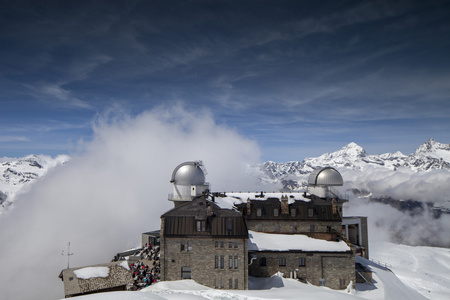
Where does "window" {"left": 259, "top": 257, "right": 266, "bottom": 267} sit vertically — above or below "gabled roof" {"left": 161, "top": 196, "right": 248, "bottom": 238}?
below

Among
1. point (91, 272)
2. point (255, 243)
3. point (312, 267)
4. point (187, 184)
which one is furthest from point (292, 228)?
point (91, 272)

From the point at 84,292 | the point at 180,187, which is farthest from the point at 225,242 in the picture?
the point at 180,187

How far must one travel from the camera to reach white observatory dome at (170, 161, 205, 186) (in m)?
56.0

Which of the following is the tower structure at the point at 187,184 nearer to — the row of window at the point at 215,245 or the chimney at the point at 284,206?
the chimney at the point at 284,206

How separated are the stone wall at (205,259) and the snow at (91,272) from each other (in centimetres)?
685

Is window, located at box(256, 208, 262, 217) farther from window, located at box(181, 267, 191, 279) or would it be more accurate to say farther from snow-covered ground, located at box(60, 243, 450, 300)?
window, located at box(181, 267, 191, 279)

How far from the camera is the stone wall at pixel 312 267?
39.9 m

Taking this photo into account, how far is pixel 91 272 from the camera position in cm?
3534

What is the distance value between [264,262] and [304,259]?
5.51 metres

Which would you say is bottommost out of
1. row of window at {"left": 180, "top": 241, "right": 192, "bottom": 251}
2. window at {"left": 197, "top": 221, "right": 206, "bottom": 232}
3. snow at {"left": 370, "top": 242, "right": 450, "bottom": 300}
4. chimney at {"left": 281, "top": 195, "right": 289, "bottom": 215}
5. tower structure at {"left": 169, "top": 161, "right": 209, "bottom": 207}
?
snow at {"left": 370, "top": 242, "right": 450, "bottom": 300}

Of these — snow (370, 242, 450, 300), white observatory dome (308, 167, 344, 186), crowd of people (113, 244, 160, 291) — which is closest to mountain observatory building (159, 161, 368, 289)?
crowd of people (113, 244, 160, 291)

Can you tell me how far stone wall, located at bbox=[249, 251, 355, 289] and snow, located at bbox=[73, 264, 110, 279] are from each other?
725 inches

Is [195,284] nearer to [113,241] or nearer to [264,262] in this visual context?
[264,262]

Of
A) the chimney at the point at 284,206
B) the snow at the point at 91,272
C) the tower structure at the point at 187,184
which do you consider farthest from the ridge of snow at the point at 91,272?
the chimney at the point at 284,206
